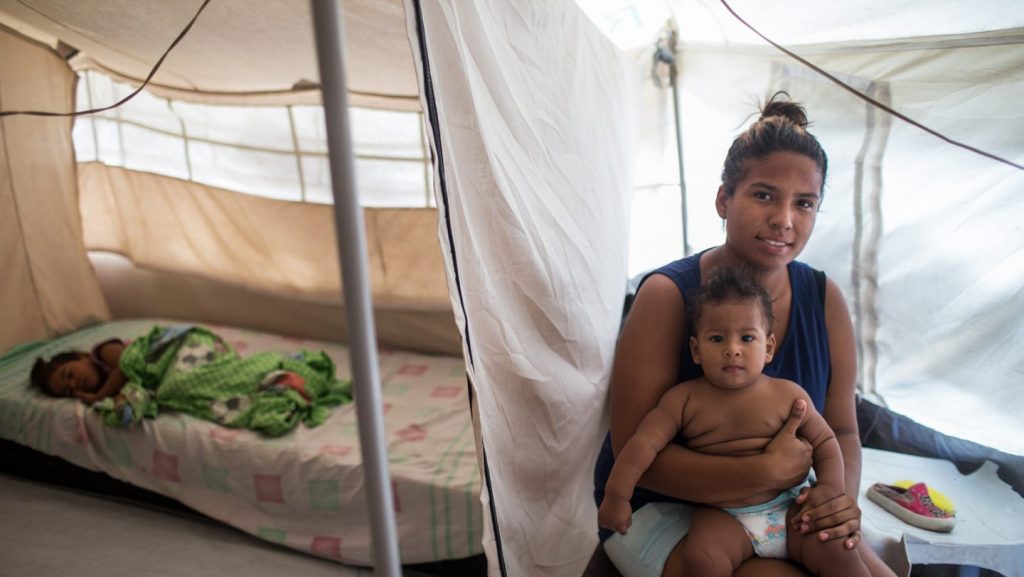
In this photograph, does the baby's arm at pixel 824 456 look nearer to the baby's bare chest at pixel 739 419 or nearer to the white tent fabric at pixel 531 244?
the baby's bare chest at pixel 739 419

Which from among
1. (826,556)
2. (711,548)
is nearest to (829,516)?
(826,556)

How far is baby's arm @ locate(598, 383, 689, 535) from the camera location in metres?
0.97

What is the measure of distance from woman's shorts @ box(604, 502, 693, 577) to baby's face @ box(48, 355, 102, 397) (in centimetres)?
188

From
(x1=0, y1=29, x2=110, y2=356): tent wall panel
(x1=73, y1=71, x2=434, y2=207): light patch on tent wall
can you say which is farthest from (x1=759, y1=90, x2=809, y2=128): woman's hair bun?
(x1=0, y1=29, x2=110, y2=356): tent wall panel

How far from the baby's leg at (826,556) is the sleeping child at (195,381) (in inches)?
55.6

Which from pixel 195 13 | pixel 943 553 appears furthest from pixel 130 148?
pixel 943 553

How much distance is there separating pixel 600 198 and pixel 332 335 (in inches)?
65.6

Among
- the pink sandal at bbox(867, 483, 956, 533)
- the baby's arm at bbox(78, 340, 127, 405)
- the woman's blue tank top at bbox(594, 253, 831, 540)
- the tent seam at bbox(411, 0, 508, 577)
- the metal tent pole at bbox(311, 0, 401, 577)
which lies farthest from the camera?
the baby's arm at bbox(78, 340, 127, 405)

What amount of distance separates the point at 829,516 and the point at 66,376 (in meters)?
2.23

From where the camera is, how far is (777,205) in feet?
3.26

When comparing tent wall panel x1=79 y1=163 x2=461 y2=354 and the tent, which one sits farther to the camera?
tent wall panel x1=79 y1=163 x2=461 y2=354

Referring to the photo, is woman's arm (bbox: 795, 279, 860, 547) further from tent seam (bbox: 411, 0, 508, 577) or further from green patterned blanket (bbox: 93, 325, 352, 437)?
green patterned blanket (bbox: 93, 325, 352, 437)

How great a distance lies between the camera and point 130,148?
2650mm

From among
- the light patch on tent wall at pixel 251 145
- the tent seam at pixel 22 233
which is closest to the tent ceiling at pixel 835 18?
the light patch on tent wall at pixel 251 145
